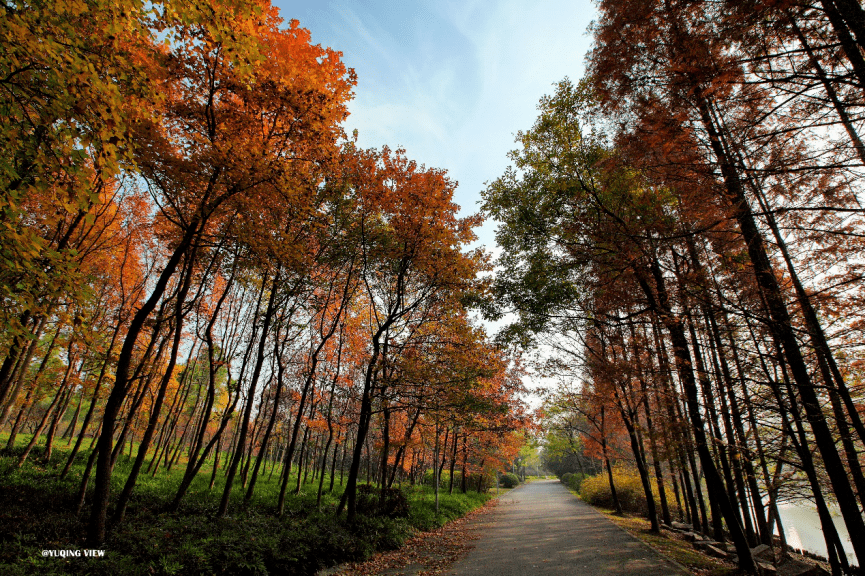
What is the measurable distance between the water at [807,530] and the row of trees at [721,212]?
46.0 ft

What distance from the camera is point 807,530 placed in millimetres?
23406

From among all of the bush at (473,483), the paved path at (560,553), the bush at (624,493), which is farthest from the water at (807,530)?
the bush at (473,483)

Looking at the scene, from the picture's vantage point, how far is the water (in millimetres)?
16333

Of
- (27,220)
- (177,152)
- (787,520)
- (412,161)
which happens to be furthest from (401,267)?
(787,520)

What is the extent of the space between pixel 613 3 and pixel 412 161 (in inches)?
236

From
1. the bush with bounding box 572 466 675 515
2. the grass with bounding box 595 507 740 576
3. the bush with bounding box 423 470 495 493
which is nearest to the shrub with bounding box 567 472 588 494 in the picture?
the bush with bounding box 423 470 495 493

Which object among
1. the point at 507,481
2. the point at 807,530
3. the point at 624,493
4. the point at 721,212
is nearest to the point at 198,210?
the point at 721,212

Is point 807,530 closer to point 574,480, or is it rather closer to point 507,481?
point 574,480

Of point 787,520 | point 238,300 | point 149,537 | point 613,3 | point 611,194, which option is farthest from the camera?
point 787,520

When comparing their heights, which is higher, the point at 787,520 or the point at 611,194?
the point at 611,194

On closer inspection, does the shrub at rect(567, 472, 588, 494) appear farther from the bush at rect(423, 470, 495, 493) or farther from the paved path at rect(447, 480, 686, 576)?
the paved path at rect(447, 480, 686, 576)

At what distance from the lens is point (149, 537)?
5828mm

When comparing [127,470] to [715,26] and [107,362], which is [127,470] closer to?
[107,362]

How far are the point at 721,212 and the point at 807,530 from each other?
3324cm
